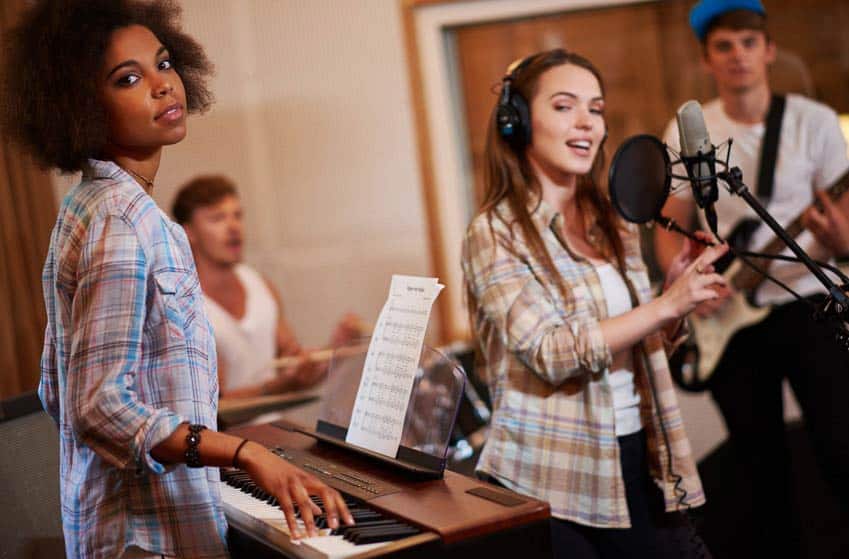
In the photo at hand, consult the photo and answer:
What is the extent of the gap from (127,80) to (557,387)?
1092 millimetres

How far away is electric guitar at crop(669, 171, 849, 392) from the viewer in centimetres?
309

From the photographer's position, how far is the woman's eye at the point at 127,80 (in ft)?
5.24

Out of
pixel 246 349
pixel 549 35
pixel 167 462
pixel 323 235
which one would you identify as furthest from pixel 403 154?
pixel 167 462

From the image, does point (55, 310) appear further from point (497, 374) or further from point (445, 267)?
point (445, 267)

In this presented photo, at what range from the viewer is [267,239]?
14.2 ft

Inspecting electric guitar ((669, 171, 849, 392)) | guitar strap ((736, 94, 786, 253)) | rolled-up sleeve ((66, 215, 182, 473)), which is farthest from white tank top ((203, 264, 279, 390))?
→ rolled-up sleeve ((66, 215, 182, 473))

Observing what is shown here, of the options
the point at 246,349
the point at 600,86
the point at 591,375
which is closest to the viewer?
the point at 591,375

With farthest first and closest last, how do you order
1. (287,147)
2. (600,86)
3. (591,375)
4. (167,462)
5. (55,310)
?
1. (287,147)
2. (600,86)
3. (591,375)
4. (55,310)
5. (167,462)

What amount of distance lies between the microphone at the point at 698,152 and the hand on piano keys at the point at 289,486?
85 centimetres

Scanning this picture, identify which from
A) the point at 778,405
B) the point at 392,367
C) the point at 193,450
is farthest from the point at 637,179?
the point at 778,405

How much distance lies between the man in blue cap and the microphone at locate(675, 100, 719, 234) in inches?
49.7

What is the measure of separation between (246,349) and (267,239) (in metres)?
0.67

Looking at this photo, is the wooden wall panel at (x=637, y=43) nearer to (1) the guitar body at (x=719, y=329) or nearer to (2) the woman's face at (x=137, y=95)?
(1) the guitar body at (x=719, y=329)

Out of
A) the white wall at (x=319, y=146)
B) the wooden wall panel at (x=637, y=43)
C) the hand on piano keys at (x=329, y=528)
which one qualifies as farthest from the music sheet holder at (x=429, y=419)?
the wooden wall panel at (x=637, y=43)
